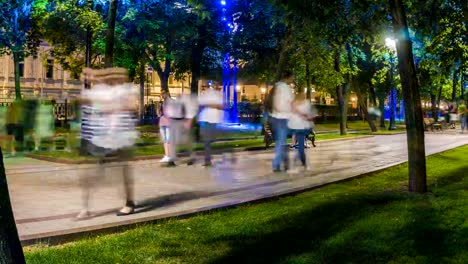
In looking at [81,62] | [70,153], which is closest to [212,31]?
[70,153]

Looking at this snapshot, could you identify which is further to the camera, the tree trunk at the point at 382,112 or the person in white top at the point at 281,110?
the tree trunk at the point at 382,112

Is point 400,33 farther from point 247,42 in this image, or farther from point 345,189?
point 247,42

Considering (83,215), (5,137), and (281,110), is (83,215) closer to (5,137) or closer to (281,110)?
(281,110)

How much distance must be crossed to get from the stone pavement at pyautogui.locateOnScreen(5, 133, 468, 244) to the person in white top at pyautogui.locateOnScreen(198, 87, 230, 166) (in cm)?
72

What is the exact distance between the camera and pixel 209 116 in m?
13.7

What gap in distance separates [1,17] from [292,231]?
2466 cm

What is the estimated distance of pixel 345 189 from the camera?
32.7ft

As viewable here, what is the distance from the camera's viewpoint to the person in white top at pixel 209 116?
13.7 metres

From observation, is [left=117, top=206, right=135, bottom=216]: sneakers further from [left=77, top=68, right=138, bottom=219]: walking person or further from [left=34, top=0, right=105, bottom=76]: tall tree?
[left=34, top=0, right=105, bottom=76]: tall tree

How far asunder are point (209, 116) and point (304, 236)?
7623mm

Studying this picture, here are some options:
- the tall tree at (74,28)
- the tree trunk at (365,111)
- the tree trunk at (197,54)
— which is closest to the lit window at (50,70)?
the tall tree at (74,28)

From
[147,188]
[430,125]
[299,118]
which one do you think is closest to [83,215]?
[147,188]

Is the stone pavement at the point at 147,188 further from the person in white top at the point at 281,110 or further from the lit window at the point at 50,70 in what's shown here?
the lit window at the point at 50,70

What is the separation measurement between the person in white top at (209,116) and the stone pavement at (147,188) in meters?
0.72
